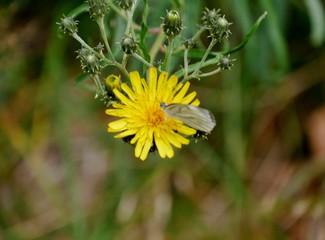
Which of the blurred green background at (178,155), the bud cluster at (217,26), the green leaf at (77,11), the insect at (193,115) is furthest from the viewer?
the blurred green background at (178,155)

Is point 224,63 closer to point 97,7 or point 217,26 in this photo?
point 217,26

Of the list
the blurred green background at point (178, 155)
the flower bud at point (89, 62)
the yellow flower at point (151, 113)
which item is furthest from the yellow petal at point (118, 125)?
the blurred green background at point (178, 155)

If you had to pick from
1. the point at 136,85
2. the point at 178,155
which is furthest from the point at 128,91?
the point at 178,155

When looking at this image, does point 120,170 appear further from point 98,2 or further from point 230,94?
point 98,2

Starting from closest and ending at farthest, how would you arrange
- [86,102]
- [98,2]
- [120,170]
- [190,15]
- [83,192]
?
[98,2], [190,15], [120,170], [86,102], [83,192]

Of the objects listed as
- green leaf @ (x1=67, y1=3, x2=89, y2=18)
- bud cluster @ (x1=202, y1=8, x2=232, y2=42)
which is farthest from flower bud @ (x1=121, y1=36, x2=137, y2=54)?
green leaf @ (x1=67, y1=3, x2=89, y2=18)

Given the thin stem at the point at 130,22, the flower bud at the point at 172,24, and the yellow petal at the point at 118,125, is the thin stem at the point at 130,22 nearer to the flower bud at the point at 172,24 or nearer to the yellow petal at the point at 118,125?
the flower bud at the point at 172,24

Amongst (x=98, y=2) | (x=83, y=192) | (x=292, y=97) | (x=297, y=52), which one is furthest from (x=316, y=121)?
(x=98, y=2)
